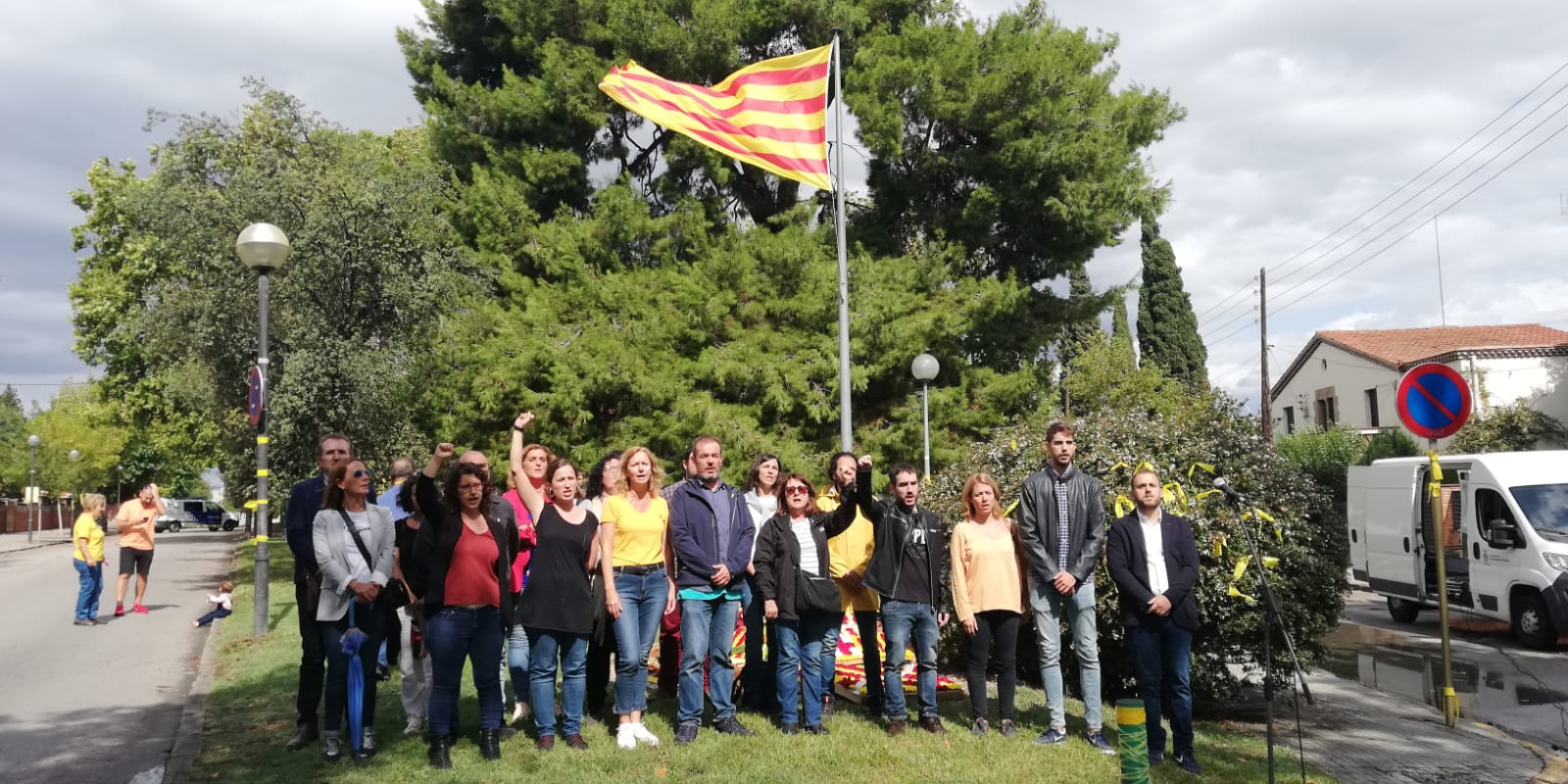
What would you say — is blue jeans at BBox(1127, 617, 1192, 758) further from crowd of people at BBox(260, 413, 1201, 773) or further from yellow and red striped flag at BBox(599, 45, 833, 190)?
yellow and red striped flag at BBox(599, 45, 833, 190)

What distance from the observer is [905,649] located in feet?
23.7

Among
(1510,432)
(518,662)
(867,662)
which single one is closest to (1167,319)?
(1510,432)

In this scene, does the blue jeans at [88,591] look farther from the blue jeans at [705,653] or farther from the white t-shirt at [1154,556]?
the white t-shirt at [1154,556]

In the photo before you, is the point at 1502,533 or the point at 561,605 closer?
the point at 561,605

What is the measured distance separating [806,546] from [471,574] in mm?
2224

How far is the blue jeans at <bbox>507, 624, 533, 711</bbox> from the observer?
7457 mm

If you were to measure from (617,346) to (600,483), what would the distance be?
31.5ft

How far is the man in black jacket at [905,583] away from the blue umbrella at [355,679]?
323 cm

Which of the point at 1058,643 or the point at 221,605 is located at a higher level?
the point at 1058,643

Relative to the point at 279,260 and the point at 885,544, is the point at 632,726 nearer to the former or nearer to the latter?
the point at 885,544

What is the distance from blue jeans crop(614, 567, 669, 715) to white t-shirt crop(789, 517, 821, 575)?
3.04 feet

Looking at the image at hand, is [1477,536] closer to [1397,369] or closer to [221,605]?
[221,605]

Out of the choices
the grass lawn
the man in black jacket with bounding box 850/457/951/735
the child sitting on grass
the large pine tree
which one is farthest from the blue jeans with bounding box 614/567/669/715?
the large pine tree

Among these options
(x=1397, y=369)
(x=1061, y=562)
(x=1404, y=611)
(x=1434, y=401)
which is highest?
(x=1397, y=369)
